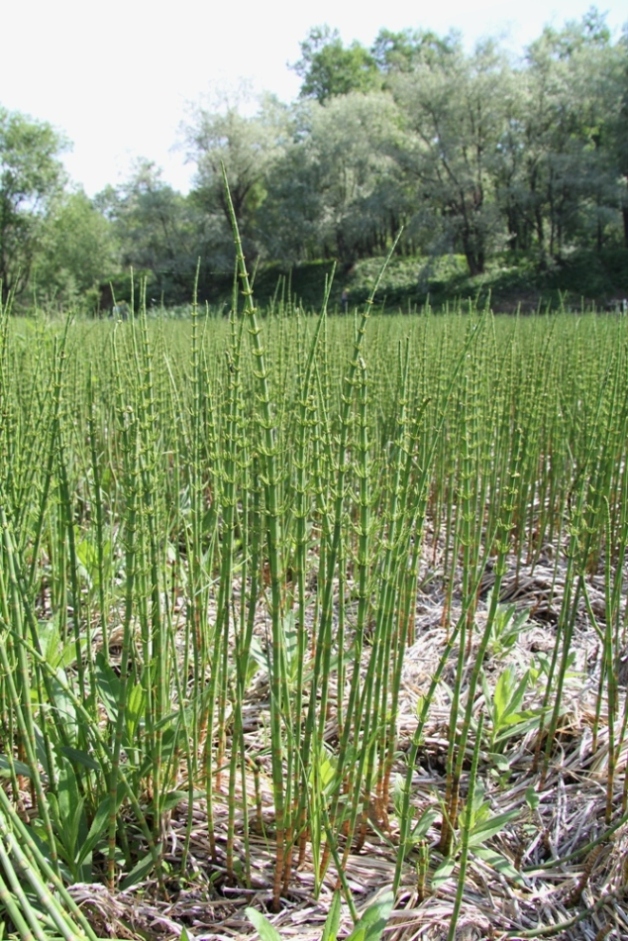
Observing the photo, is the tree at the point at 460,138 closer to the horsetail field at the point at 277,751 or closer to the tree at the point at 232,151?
the tree at the point at 232,151

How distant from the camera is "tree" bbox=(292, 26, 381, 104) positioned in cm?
3950

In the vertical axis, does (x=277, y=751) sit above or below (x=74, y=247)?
below

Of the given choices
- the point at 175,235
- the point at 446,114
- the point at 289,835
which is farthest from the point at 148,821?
the point at 175,235

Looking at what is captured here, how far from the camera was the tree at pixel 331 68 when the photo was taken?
3950 cm

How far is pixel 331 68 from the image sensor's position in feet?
133

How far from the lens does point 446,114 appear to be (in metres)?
18.5

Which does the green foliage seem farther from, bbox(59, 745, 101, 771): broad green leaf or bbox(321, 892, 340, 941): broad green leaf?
bbox(59, 745, 101, 771): broad green leaf

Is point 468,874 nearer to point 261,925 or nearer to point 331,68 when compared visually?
point 261,925

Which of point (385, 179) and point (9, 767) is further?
point (385, 179)

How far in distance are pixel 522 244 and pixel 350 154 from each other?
260 inches

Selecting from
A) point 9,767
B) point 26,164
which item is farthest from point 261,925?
point 26,164

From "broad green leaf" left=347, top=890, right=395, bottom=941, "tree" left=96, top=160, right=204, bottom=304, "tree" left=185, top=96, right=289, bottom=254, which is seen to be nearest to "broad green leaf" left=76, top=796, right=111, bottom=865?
"broad green leaf" left=347, top=890, right=395, bottom=941

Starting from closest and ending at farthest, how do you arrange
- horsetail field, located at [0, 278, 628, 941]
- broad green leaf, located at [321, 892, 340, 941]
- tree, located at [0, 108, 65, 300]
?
1. broad green leaf, located at [321, 892, 340, 941]
2. horsetail field, located at [0, 278, 628, 941]
3. tree, located at [0, 108, 65, 300]

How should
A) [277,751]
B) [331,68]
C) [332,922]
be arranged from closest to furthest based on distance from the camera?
[332,922] → [277,751] → [331,68]
